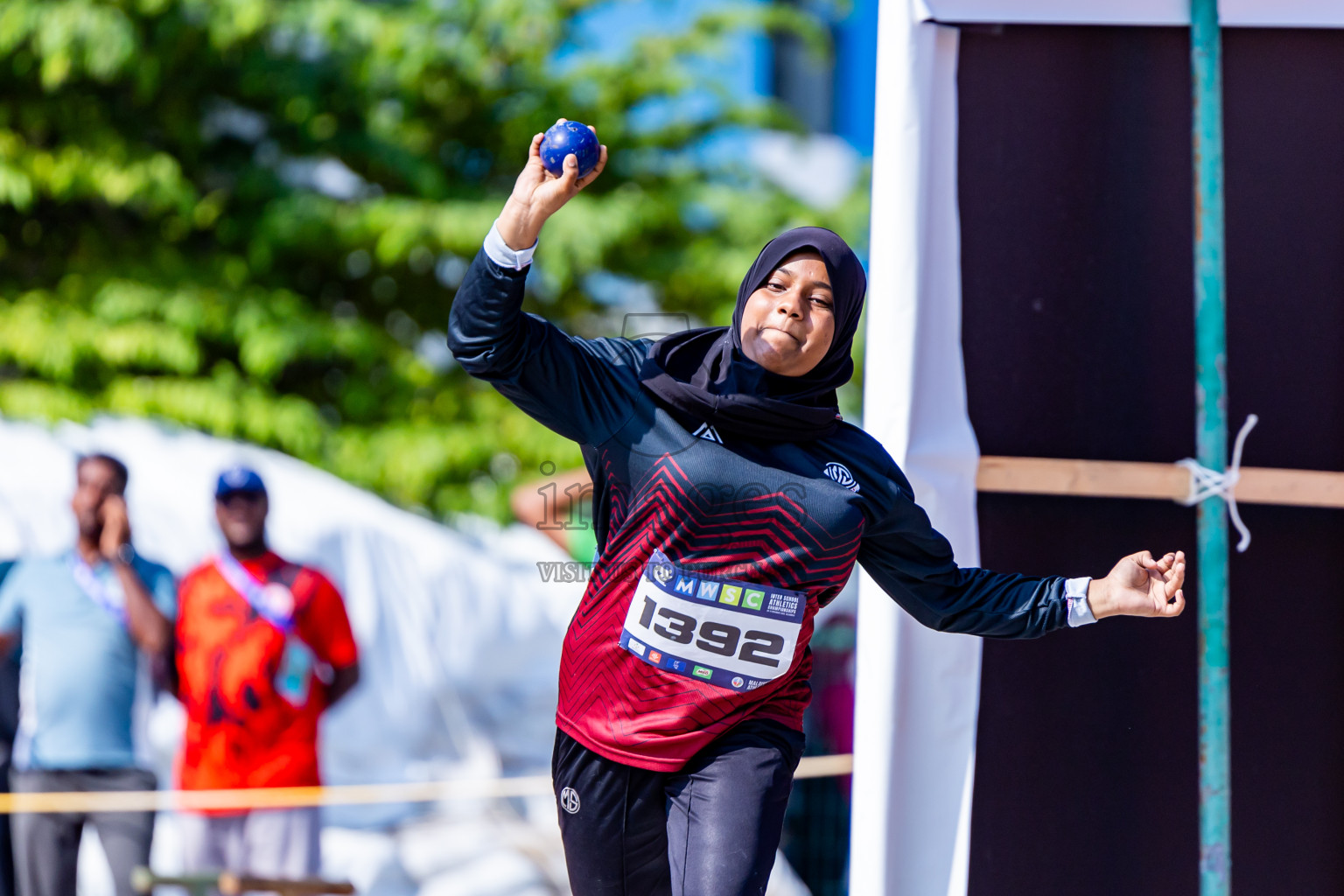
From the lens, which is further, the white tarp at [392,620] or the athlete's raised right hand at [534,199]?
the white tarp at [392,620]

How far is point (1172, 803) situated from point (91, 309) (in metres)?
9.00

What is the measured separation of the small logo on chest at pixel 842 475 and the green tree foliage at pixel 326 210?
8044 mm

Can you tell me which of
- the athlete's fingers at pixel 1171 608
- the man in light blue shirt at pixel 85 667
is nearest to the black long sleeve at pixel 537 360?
the athlete's fingers at pixel 1171 608

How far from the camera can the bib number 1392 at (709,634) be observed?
233 centimetres

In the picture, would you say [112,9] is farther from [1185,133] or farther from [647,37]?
[1185,133]

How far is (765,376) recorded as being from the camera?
7.84 feet

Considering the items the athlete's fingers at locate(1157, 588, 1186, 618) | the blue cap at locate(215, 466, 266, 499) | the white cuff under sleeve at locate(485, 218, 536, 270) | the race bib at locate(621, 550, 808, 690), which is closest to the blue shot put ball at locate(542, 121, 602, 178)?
the white cuff under sleeve at locate(485, 218, 536, 270)

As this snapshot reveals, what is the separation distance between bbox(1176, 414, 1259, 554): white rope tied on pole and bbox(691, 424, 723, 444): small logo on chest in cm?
120

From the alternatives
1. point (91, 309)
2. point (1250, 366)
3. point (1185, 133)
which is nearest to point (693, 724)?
point (1250, 366)

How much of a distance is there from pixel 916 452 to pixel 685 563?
883 mm

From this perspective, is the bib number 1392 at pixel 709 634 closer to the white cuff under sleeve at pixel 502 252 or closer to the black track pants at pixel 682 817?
the black track pants at pixel 682 817

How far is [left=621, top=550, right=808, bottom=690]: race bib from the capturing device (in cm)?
233

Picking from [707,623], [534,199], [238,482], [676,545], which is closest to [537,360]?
[534,199]

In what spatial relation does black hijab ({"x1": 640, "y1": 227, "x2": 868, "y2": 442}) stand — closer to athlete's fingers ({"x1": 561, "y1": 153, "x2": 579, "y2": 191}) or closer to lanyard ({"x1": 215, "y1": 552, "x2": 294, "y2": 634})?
athlete's fingers ({"x1": 561, "y1": 153, "x2": 579, "y2": 191})
